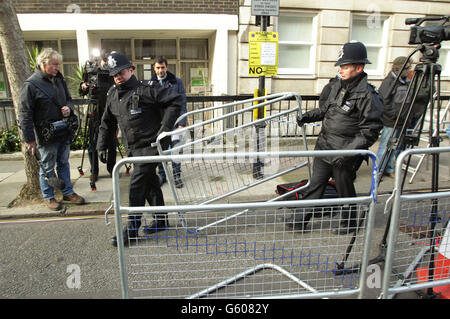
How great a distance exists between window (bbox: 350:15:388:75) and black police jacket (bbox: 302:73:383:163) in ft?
23.6

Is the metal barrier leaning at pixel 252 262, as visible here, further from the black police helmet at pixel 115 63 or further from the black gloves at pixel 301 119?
the black police helmet at pixel 115 63

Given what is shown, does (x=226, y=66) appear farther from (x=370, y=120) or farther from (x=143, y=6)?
(x=370, y=120)

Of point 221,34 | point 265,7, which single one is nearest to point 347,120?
point 265,7

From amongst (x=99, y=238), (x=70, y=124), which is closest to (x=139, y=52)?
(x=70, y=124)

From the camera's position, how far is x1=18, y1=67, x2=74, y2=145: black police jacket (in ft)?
13.1

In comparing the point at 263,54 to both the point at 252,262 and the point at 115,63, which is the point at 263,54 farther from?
the point at 252,262

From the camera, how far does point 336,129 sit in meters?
3.41

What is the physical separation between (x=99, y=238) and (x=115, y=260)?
0.58m

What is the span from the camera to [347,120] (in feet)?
10.9

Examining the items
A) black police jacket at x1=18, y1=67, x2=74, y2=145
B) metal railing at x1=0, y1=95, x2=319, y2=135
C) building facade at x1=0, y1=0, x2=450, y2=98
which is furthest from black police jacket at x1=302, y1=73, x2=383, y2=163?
building facade at x1=0, y1=0, x2=450, y2=98

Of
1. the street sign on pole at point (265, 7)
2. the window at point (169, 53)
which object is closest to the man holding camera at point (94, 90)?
the street sign on pole at point (265, 7)

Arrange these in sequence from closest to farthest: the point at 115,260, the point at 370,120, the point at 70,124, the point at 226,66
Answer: the point at 370,120 → the point at 115,260 → the point at 70,124 → the point at 226,66

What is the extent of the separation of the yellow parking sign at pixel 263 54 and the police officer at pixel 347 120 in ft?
6.70
